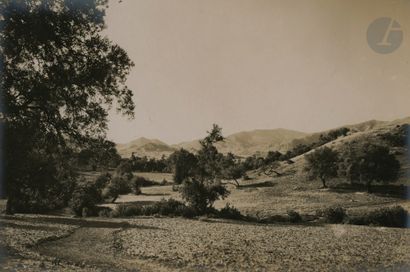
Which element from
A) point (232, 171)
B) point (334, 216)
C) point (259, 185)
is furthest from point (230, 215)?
point (232, 171)

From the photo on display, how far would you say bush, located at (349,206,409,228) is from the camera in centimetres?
4156

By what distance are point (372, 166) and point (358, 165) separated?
2.09m

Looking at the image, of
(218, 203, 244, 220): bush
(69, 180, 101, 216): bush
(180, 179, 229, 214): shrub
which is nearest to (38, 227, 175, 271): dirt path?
(218, 203, 244, 220): bush

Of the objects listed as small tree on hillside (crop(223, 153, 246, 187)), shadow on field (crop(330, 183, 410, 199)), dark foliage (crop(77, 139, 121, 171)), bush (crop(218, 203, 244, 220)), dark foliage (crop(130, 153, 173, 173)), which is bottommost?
bush (crop(218, 203, 244, 220))

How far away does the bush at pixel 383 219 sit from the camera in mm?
41562

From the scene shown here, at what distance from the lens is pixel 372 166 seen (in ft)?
198

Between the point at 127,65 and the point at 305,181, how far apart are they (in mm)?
54847

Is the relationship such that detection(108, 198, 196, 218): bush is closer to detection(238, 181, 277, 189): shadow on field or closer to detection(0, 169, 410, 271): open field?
detection(0, 169, 410, 271): open field

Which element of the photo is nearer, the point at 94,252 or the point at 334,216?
the point at 94,252

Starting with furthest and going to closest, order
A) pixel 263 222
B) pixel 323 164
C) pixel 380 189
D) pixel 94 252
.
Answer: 1. pixel 323 164
2. pixel 380 189
3. pixel 263 222
4. pixel 94 252

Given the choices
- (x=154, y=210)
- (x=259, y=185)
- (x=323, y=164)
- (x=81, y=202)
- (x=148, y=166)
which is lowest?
(x=154, y=210)

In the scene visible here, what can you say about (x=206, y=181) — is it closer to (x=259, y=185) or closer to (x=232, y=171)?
(x=259, y=185)

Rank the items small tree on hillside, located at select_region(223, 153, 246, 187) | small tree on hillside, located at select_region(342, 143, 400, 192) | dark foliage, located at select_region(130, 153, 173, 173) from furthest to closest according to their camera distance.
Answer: dark foliage, located at select_region(130, 153, 173, 173)
small tree on hillside, located at select_region(223, 153, 246, 187)
small tree on hillside, located at select_region(342, 143, 400, 192)

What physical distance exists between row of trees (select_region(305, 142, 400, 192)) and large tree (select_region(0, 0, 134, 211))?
48116mm
